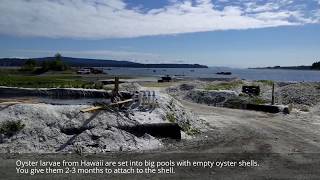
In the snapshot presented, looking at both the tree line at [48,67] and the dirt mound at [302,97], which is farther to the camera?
the tree line at [48,67]

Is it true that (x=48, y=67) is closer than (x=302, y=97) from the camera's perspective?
No

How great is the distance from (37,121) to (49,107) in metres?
1.09

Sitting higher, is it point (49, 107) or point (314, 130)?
point (49, 107)

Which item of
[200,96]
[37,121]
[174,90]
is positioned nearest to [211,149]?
[37,121]

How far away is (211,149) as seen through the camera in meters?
14.5

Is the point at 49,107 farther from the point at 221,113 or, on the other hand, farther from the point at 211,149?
the point at 221,113

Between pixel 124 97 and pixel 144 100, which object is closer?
pixel 144 100

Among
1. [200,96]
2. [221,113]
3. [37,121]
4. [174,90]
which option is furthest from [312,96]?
[37,121]

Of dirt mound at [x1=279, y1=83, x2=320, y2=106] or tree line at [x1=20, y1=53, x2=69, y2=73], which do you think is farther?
tree line at [x1=20, y1=53, x2=69, y2=73]

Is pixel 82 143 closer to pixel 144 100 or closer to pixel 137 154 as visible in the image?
pixel 137 154

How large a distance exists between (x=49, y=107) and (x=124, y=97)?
4.92 meters

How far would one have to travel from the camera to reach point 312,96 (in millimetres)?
37750

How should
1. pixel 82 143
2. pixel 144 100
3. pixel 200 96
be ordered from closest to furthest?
1. pixel 82 143
2. pixel 144 100
3. pixel 200 96

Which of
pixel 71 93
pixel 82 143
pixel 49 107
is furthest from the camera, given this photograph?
pixel 71 93
